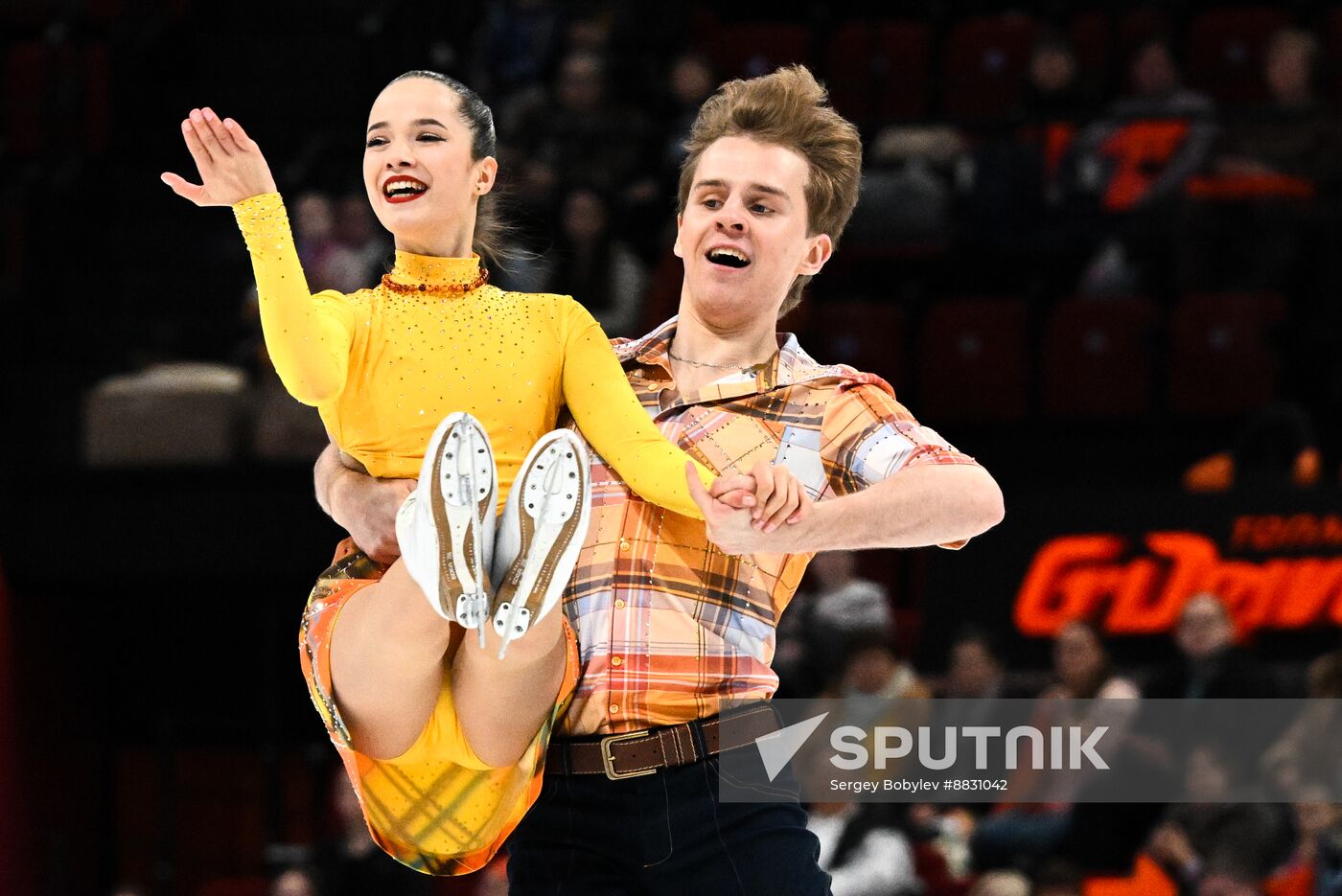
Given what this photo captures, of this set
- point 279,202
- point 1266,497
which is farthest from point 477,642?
point 1266,497

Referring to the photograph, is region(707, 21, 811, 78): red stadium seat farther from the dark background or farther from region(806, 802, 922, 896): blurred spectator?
region(806, 802, 922, 896): blurred spectator

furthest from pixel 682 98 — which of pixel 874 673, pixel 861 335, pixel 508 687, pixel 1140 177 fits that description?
pixel 508 687

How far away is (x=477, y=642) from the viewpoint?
3.06 meters

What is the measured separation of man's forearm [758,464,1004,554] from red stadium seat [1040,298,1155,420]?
4.87 meters

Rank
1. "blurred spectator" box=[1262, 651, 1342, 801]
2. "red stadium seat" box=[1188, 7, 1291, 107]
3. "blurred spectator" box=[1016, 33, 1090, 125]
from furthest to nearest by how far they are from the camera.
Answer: "red stadium seat" box=[1188, 7, 1291, 107] < "blurred spectator" box=[1016, 33, 1090, 125] < "blurred spectator" box=[1262, 651, 1342, 801]

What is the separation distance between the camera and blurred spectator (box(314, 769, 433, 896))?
692cm

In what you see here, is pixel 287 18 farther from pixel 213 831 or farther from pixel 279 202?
pixel 279 202

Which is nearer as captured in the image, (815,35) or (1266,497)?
(1266,497)

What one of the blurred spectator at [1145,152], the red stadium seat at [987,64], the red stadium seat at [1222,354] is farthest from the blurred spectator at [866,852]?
the red stadium seat at [987,64]

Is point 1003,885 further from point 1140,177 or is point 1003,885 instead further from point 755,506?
point 755,506

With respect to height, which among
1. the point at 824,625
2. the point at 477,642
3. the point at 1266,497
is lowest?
the point at 824,625

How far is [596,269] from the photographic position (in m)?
7.53

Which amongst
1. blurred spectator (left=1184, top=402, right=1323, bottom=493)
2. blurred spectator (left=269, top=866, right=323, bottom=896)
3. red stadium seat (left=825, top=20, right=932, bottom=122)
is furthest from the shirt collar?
red stadium seat (left=825, top=20, right=932, bottom=122)

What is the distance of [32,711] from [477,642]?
619 cm
